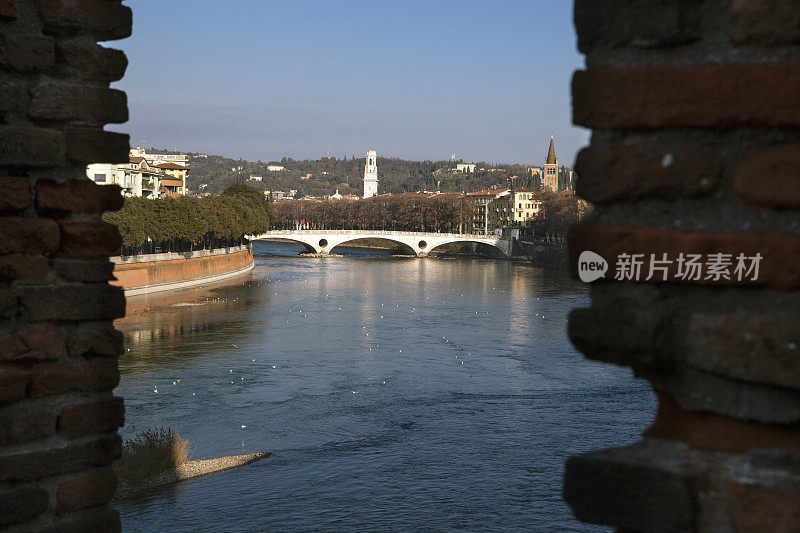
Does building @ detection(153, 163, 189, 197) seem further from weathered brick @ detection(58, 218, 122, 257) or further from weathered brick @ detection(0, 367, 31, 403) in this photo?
weathered brick @ detection(0, 367, 31, 403)

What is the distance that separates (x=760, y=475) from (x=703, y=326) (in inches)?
10.3

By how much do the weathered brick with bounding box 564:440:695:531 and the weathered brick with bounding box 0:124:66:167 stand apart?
236 cm

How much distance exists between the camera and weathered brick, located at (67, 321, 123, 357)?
3.34 metres

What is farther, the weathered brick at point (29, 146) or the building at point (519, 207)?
the building at point (519, 207)

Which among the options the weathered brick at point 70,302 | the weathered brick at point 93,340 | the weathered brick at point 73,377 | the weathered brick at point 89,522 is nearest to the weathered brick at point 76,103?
the weathered brick at point 70,302

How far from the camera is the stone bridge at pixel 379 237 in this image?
91688 millimetres

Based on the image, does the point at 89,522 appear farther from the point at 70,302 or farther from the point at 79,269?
the point at 79,269

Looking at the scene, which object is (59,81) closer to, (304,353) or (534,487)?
(534,487)

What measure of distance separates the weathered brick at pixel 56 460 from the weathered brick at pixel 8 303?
1.60 ft

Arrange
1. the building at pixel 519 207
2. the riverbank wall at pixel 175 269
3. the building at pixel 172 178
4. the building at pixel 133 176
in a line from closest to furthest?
the riverbank wall at pixel 175 269 < the building at pixel 133 176 < the building at pixel 172 178 < the building at pixel 519 207

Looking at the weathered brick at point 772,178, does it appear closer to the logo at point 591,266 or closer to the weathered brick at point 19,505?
the logo at point 591,266

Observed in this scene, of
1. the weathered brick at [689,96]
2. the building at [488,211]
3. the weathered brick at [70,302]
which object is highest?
the building at [488,211]

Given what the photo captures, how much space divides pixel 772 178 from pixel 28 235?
2.58m

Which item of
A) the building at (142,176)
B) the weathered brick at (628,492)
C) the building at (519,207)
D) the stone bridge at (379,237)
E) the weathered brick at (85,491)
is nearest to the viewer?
the weathered brick at (628,492)
